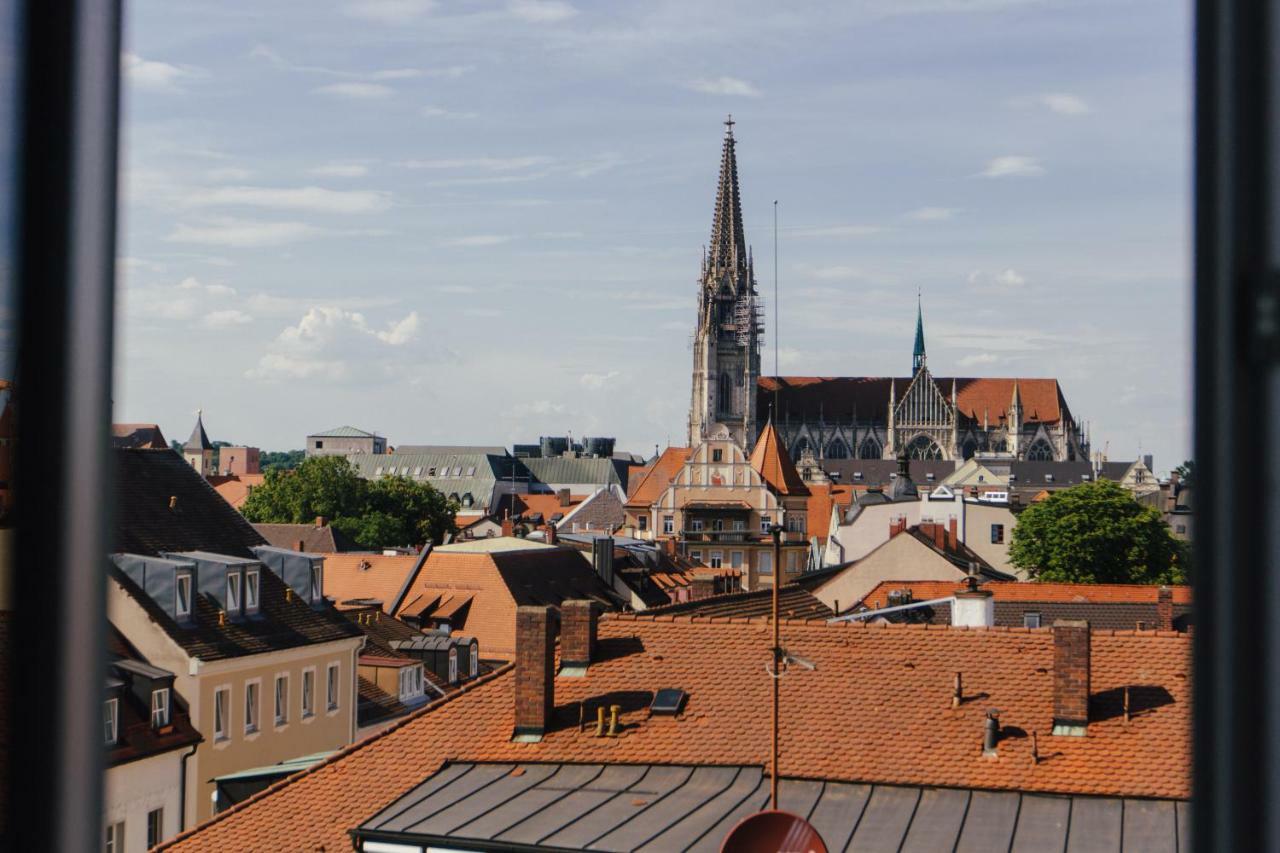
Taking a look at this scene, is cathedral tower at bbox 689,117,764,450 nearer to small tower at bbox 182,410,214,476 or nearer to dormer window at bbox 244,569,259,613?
small tower at bbox 182,410,214,476

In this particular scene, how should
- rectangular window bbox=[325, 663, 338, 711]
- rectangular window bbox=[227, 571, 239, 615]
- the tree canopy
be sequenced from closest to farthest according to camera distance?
1. rectangular window bbox=[227, 571, 239, 615]
2. rectangular window bbox=[325, 663, 338, 711]
3. the tree canopy

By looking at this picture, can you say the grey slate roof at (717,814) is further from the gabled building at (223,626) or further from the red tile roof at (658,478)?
the red tile roof at (658,478)

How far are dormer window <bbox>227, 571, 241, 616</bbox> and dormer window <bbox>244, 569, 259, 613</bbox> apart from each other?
20 cm

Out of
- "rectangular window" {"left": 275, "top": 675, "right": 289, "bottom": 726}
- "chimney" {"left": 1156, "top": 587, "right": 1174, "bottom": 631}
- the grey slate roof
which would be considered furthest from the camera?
"chimney" {"left": 1156, "top": 587, "right": 1174, "bottom": 631}

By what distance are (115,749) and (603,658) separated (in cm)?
545

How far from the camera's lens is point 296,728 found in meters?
20.7

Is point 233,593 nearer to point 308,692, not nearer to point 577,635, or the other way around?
point 308,692

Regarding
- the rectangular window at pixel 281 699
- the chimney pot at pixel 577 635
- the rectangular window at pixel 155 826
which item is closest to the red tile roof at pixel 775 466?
the rectangular window at pixel 281 699

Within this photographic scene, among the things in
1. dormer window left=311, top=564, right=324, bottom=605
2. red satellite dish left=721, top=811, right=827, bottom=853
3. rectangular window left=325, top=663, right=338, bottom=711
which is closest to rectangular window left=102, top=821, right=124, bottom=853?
rectangular window left=325, top=663, right=338, bottom=711

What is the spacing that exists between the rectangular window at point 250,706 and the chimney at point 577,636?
16.3 feet

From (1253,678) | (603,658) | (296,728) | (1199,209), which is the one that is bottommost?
(296,728)

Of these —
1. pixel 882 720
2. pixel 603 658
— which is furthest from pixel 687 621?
pixel 882 720

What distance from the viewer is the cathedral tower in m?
124

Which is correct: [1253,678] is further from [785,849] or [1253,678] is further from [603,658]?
[603,658]
